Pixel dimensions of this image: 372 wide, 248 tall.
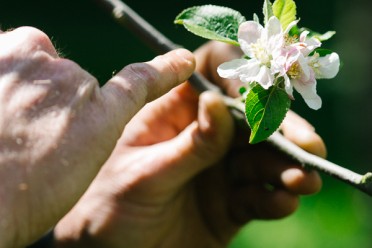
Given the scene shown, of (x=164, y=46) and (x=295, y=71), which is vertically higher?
(x=295, y=71)

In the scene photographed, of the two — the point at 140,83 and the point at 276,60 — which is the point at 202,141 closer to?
the point at 140,83

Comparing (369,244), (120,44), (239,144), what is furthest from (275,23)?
(120,44)

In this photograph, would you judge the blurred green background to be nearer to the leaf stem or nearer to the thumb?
the thumb

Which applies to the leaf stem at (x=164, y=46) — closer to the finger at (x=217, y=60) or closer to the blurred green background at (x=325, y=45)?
the finger at (x=217, y=60)

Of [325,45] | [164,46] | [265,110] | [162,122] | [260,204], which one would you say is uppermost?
[265,110]

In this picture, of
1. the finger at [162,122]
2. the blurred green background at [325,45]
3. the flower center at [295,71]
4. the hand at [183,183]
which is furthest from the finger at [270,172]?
the blurred green background at [325,45]

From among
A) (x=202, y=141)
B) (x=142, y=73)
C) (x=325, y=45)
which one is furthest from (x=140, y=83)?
(x=325, y=45)
